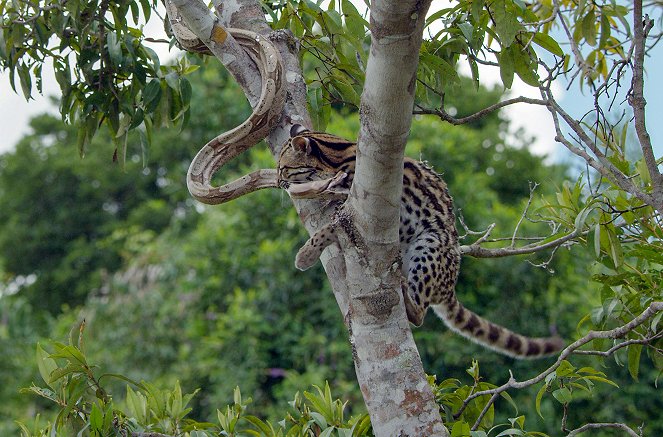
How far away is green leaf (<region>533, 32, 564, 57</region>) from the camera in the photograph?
11.6ft

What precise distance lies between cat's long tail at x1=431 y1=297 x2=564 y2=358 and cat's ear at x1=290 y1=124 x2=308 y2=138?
1297 mm

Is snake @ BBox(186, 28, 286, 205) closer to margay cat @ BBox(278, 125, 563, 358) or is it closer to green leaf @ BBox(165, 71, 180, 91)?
margay cat @ BBox(278, 125, 563, 358)

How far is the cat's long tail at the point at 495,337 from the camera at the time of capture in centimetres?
452

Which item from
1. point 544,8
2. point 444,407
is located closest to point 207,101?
point 544,8

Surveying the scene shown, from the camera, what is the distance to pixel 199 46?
12.8 ft

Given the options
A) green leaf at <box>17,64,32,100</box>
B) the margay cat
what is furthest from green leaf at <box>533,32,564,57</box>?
green leaf at <box>17,64,32,100</box>

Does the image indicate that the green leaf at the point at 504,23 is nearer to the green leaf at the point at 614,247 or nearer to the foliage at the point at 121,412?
the green leaf at the point at 614,247

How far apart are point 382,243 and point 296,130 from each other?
0.87 metres

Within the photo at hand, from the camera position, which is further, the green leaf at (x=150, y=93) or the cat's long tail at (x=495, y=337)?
the cat's long tail at (x=495, y=337)

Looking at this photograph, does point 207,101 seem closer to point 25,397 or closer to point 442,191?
point 25,397

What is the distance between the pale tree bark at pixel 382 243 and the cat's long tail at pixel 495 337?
1.48 m

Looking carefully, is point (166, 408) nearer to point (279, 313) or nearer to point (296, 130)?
point (296, 130)

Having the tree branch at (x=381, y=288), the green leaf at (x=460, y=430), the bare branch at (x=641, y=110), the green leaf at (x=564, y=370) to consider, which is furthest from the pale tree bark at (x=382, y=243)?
the bare branch at (x=641, y=110)

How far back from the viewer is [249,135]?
367cm
